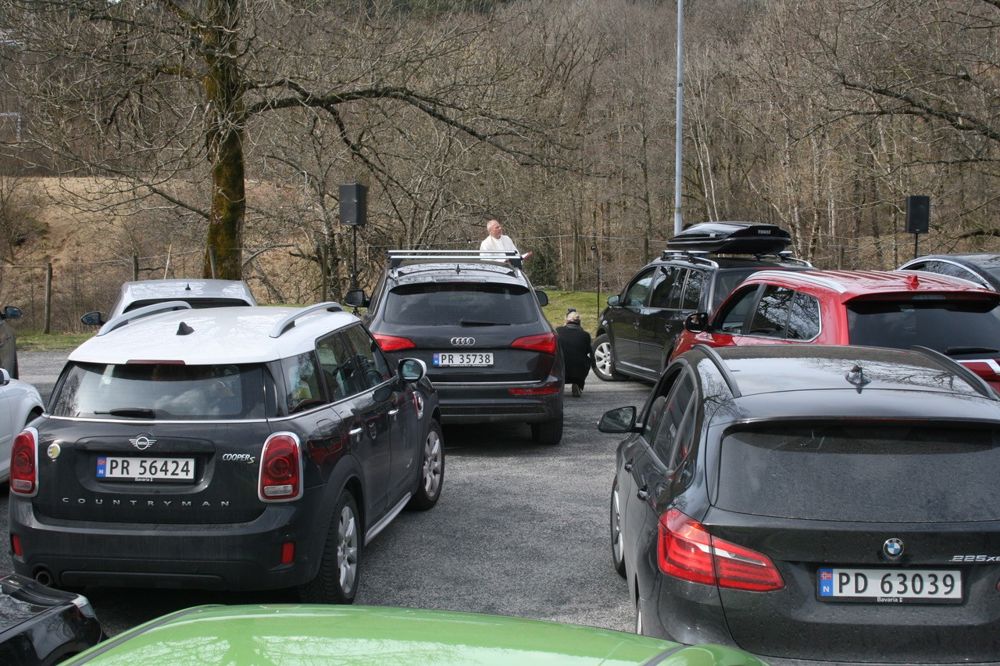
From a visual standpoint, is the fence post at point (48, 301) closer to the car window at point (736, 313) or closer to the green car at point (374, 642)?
the car window at point (736, 313)

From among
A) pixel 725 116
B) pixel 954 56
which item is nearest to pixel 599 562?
pixel 954 56

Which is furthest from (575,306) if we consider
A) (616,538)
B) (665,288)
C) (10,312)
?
(616,538)

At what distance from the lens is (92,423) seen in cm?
537

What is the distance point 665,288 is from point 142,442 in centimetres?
945

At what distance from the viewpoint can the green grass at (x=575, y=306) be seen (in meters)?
25.1

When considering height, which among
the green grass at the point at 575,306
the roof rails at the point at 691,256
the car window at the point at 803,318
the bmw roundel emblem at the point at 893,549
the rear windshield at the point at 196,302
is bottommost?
the green grass at the point at 575,306

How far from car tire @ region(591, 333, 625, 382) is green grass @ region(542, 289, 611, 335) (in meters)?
7.87

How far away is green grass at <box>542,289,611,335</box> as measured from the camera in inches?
989

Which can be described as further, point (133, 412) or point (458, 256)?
point (458, 256)

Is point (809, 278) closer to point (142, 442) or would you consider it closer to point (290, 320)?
point (290, 320)

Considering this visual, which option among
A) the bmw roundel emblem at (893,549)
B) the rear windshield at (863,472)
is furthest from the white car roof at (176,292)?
the bmw roundel emblem at (893,549)

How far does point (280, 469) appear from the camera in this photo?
5.22 meters

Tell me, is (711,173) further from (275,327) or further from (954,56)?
(275,327)

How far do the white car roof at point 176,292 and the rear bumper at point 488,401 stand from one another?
3326 mm
